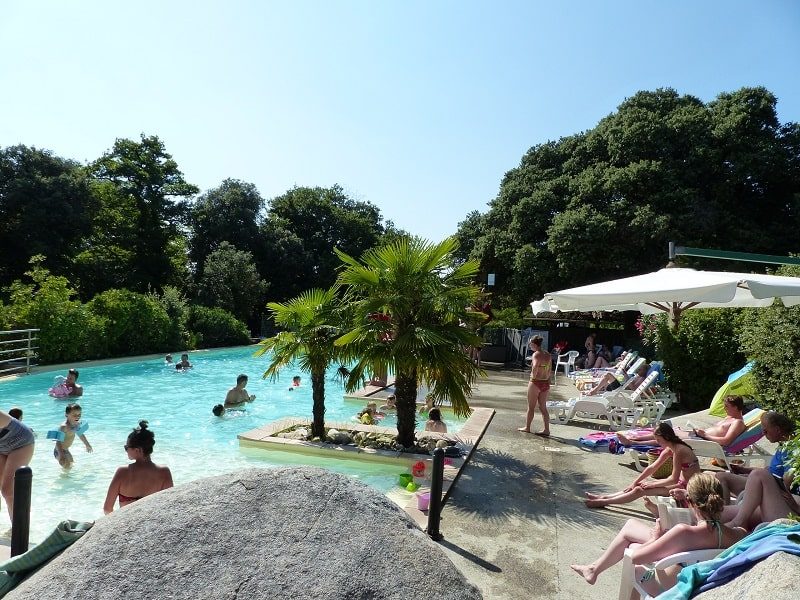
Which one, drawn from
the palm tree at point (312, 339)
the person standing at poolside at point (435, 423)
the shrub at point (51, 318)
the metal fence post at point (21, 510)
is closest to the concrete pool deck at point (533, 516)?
the person standing at poolside at point (435, 423)

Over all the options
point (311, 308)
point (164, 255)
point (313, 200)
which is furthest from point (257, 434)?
point (313, 200)

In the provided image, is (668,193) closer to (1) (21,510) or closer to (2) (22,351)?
(1) (21,510)

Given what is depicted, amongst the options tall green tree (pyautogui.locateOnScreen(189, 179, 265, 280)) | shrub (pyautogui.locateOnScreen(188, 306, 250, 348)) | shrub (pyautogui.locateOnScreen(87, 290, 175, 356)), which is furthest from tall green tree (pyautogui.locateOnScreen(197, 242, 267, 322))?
shrub (pyautogui.locateOnScreen(87, 290, 175, 356))

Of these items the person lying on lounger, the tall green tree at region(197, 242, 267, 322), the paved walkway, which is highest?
the tall green tree at region(197, 242, 267, 322)

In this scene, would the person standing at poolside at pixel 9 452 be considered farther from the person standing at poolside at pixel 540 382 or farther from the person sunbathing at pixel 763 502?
the person standing at poolside at pixel 540 382

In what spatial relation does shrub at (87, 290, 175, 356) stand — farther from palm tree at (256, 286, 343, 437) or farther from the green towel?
the green towel

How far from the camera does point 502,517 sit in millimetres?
5578

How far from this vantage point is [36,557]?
2.26 meters

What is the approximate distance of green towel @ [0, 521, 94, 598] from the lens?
220 cm

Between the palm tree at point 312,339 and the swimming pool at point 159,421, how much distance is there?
50.8 inches

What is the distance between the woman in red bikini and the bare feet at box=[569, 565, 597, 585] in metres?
3.32

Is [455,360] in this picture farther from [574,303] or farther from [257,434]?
[257,434]

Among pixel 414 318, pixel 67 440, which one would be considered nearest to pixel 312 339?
pixel 414 318

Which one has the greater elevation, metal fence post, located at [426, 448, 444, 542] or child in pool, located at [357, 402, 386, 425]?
metal fence post, located at [426, 448, 444, 542]
